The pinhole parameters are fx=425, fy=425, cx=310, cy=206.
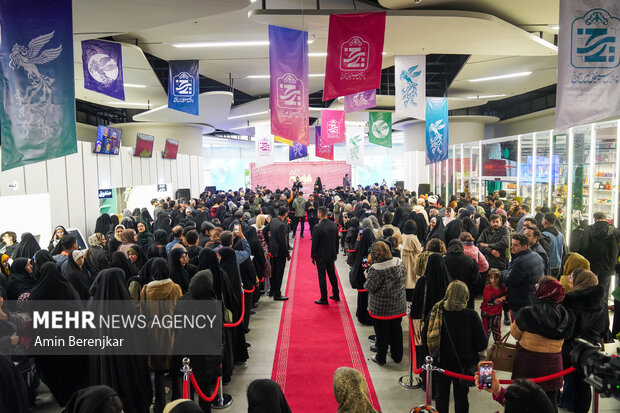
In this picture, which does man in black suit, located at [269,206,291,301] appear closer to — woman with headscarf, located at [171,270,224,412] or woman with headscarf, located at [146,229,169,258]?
woman with headscarf, located at [146,229,169,258]

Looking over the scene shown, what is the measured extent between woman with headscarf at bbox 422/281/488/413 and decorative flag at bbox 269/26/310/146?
4543mm

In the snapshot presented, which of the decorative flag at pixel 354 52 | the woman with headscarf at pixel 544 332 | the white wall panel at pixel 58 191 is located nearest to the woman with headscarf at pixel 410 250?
the decorative flag at pixel 354 52

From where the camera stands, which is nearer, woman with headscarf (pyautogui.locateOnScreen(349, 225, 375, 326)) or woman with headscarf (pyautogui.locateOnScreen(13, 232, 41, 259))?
woman with headscarf (pyautogui.locateOnScreen(349, 225, 375, 326))

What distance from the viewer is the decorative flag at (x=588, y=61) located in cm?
400

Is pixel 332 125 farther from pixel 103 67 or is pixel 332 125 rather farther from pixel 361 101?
pixel 103 67

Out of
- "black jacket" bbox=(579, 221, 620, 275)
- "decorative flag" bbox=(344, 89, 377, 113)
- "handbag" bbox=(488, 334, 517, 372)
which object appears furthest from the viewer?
"decorative flag" bbox=(344, 89, 377, 113)

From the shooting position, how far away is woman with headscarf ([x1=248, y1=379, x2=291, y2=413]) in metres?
2.43

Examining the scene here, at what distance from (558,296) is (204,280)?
2947mm

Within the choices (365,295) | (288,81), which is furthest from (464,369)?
(288,81)

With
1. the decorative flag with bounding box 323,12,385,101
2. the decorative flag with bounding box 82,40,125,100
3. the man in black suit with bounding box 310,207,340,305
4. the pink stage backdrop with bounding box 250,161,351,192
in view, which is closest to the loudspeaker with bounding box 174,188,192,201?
the decorative flag with bounding box 82,40,125,100

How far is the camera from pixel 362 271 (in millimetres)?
6379

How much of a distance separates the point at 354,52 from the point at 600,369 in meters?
5.51

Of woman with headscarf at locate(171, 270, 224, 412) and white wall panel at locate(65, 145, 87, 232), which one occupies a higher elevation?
white wall panel at locate(65, 145, 87, 232)

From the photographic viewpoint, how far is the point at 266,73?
13.4 m
